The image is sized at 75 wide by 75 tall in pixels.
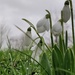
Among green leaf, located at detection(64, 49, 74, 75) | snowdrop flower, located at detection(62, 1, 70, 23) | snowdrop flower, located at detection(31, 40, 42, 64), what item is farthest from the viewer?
snowdrop flower, located at detection(31, 40, 42, 64)

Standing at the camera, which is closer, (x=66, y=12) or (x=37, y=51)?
(x=66, y=12)

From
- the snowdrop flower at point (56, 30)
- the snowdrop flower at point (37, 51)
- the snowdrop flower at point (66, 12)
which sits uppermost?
the snowdrop flower at point (66, 12)

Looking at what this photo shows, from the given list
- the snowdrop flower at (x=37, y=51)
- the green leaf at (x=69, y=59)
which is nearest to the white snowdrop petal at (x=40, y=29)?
the snowdrop flower at (x=37, y=51)

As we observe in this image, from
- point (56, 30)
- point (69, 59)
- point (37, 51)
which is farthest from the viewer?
point (37, 51)

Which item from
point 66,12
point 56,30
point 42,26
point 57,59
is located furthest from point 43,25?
point 57,59

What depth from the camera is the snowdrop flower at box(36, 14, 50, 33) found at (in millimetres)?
2507

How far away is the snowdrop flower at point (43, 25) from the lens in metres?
2.51

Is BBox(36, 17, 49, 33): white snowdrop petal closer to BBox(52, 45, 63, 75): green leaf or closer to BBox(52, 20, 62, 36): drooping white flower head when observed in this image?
BBox(52, 20, 62, 36): drooping white flower head

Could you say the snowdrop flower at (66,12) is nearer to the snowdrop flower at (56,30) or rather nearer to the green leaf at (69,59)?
the snowdrop flower at (56,30)

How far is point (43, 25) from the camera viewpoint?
253 centimetres

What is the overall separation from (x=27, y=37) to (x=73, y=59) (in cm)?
55

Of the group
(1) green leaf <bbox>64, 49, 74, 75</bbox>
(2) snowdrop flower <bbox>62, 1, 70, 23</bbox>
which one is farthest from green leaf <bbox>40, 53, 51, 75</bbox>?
(2) snowdrop flower <bbox>62, 1, 70, 23</bbox>

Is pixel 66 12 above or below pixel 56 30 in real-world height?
above

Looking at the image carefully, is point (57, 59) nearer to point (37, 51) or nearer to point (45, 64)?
point (45, 64)
